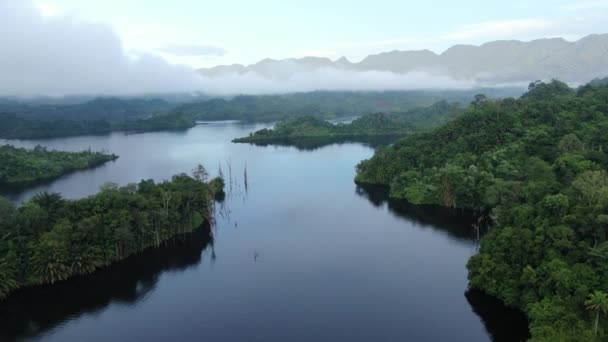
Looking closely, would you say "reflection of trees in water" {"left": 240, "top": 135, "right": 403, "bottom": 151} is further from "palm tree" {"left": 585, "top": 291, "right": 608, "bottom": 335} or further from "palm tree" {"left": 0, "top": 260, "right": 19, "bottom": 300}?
"palm tree" {"left": 585, "top": 291, "right": 608, "bottom": 335}

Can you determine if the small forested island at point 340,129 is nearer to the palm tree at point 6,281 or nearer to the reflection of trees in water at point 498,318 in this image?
the palm tree at point 6,281

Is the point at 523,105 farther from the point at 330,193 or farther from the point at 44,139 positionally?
the point at 44,139

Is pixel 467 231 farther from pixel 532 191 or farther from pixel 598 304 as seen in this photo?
pixel 598 304

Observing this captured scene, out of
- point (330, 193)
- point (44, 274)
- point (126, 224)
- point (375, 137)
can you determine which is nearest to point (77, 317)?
point (44, 274)

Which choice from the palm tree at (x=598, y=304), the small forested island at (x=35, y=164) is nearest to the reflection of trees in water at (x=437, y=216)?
the palm tree at (x=598, y=304)

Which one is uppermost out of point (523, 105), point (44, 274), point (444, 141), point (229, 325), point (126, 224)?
point (523, 105)

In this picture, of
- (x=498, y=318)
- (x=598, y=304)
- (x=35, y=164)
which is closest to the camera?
(x=598, y=304)

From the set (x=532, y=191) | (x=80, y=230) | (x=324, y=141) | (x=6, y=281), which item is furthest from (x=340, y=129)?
(x=6, y=281)
